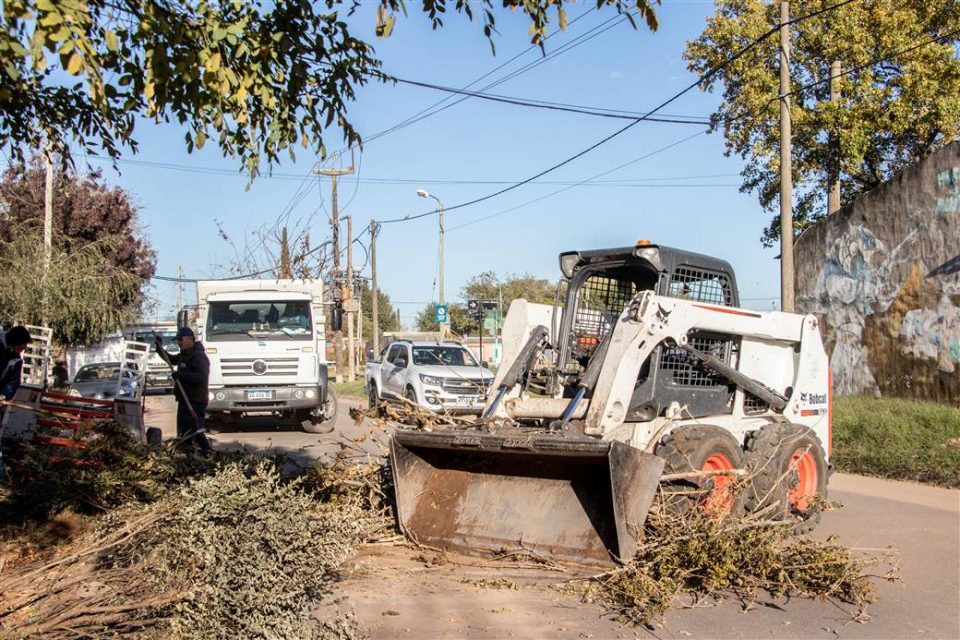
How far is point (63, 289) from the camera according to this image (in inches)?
888

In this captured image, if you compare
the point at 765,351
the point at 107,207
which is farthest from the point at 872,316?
the point at 107,207

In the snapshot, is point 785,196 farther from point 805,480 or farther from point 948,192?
point 805,480

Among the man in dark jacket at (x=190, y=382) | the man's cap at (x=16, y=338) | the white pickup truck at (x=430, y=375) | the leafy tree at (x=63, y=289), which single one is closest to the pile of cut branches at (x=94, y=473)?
the man's cap at (x=16, y=338)

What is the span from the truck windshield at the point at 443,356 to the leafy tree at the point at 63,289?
30.6 ft

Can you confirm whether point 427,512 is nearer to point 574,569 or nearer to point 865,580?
point 574,569

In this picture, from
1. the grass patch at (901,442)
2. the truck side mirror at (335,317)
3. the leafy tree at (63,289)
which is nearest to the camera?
the grass patch at (901,442)

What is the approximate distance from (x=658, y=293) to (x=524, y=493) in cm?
209

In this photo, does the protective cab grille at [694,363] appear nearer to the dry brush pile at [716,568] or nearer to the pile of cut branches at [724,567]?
the dry brush pile at [716,568]

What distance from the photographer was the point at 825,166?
22.5 meters

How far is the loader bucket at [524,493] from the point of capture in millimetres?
5824

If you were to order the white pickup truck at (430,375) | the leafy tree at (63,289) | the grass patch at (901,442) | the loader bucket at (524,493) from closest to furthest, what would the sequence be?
the loader bucket at (524,493)
the grass patch at (901,442)
the white pickup truck at (430,375)
the leafy tree at (63,289)

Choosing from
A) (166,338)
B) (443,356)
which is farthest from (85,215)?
(443,356)

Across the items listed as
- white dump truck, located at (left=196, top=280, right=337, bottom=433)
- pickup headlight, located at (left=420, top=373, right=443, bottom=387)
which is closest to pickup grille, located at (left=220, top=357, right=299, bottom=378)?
white dump truck, located at (left=196, top=280, right=337, bottom=433)

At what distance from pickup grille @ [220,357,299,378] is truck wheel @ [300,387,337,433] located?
120cm
